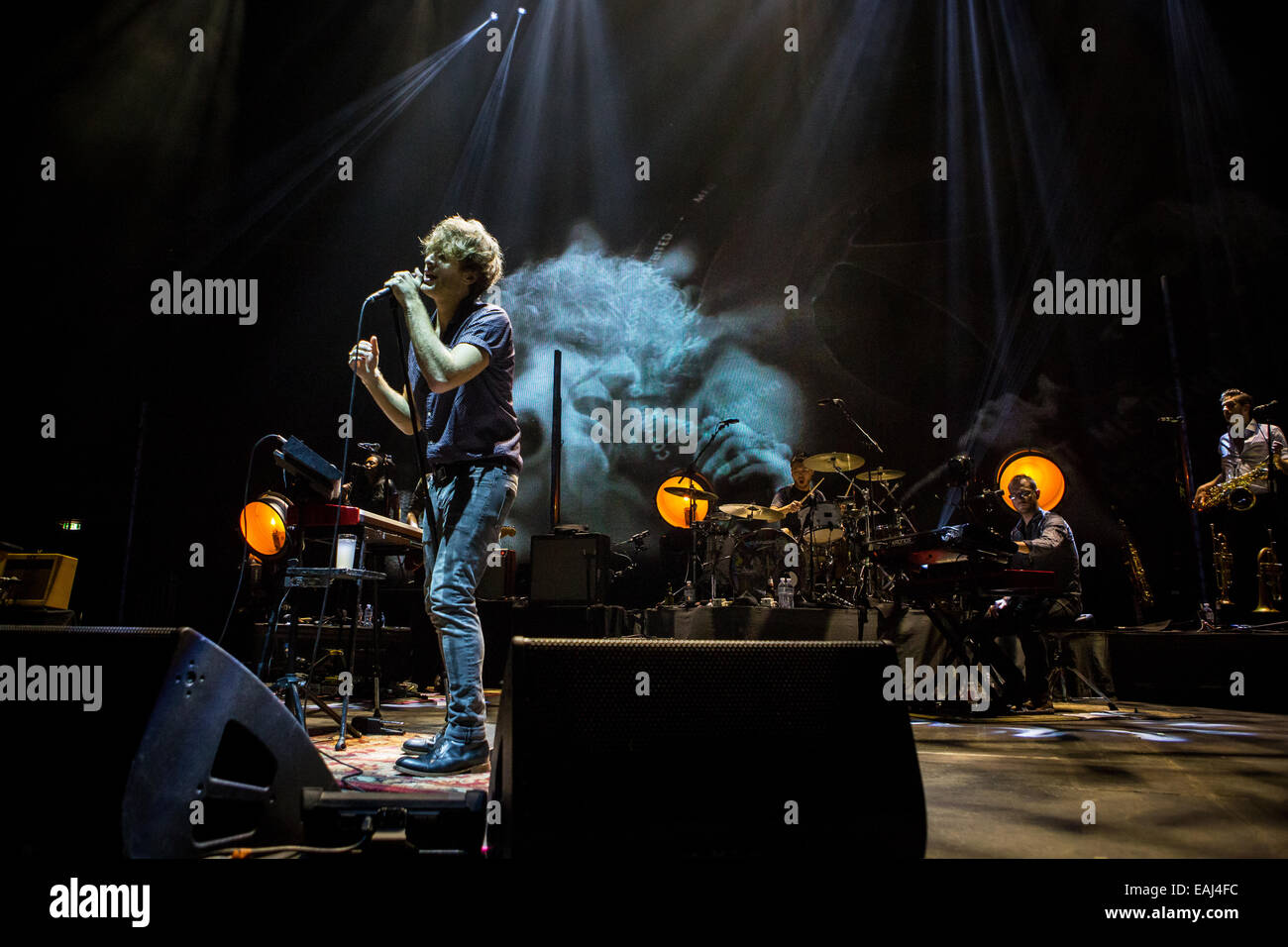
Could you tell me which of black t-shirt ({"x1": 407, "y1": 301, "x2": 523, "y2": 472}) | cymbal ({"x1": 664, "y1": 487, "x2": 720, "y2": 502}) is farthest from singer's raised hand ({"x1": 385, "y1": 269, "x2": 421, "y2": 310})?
cymbal ({"x1": 664, "y1": 487, "x2": 720, "y2": 502})

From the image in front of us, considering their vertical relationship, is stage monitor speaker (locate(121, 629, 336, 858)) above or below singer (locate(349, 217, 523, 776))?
below

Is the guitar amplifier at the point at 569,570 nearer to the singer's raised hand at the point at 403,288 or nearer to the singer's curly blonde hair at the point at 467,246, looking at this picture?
the singer's curly blonde hair at the point at 467,246

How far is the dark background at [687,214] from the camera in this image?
7.47m

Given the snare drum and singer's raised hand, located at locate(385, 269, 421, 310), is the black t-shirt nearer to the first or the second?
singer's raised hand, located at locate(385, 269, 421, 310)

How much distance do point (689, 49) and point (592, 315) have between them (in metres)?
3.77

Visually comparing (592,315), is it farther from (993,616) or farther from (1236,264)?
(1236,264)

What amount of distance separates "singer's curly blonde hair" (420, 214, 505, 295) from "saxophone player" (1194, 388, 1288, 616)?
6242 mm

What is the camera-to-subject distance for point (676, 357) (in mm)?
9719

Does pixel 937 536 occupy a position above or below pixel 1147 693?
above

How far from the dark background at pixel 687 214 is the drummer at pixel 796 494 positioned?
0.94m

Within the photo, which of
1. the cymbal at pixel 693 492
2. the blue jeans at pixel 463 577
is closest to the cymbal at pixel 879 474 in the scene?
the cymbal at pixel 693 492

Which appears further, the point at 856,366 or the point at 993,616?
the point at 856,366

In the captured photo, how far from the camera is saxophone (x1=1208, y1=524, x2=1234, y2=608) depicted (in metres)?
6.60
